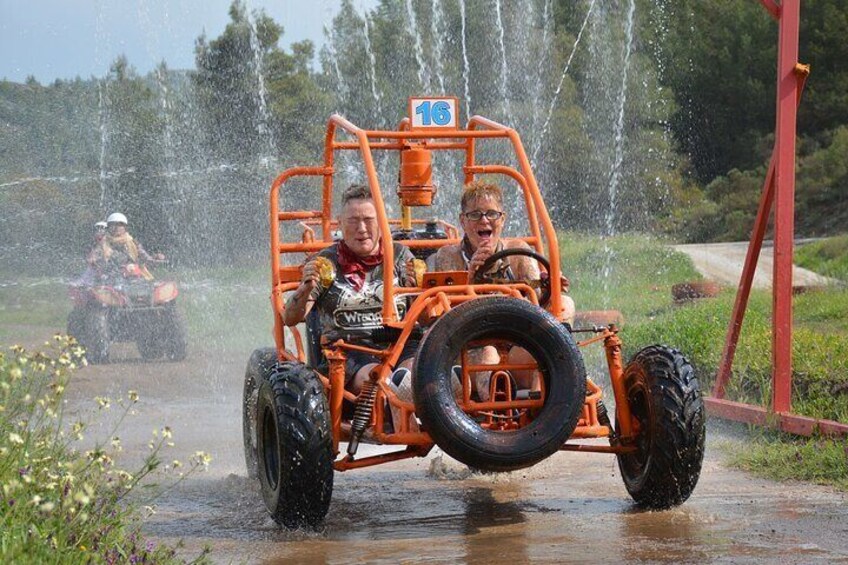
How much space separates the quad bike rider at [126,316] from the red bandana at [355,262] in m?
6.56

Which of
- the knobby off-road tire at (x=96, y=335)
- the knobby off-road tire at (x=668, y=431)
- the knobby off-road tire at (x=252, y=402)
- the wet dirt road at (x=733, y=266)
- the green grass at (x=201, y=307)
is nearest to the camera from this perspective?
the knobby off-road tire at (x=668, y=431)

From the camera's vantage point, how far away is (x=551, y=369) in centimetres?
532

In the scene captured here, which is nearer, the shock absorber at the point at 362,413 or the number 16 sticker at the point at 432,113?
the shock absorber at the point at 362,413

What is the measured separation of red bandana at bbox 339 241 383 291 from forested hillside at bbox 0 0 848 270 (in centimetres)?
1061

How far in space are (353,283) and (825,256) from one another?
37.4ft

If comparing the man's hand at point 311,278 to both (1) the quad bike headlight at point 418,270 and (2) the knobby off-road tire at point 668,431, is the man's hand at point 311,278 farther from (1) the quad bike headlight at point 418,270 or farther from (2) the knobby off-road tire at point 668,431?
(2) the knobby off-road tire at point 668,431

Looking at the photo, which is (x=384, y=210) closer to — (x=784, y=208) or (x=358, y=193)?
(x=358, y=193)

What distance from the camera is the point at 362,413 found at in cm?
559

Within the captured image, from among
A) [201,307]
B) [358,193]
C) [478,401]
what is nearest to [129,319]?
[201,307]

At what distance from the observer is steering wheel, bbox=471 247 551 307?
19.0ft

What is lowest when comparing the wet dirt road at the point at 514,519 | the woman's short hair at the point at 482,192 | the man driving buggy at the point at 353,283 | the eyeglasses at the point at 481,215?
the wet dirt road at the point at 514,519

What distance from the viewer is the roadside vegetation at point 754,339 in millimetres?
6574

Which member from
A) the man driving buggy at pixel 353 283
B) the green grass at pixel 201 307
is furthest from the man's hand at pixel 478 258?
the green grass at pixel 201 307

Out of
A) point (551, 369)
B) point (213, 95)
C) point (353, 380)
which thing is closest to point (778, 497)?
point (551, 369)
